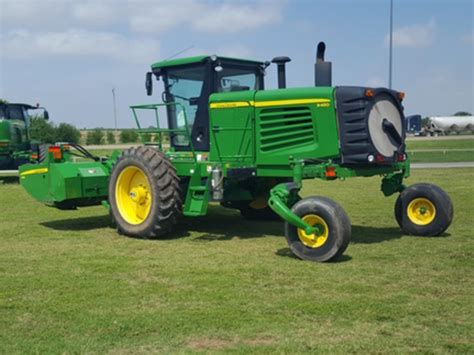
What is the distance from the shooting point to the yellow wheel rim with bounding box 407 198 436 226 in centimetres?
873

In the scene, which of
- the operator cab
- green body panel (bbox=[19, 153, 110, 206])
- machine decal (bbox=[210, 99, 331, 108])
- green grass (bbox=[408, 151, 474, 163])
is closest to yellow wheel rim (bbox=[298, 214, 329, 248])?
machine decal (bbox=[210, 99, 331, 108])

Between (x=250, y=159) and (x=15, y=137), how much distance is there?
14.2 m

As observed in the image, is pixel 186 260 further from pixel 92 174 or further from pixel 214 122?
pixel 92 174

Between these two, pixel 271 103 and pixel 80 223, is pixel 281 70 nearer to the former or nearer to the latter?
pixel 271 103

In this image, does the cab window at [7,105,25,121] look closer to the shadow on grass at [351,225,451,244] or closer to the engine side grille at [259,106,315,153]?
the engine side grille at [259,106,315,153]

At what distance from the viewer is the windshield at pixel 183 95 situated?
9469 millimetres

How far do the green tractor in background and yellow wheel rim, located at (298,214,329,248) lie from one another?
14492mm

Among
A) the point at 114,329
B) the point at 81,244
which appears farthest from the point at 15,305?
the point at 81,244

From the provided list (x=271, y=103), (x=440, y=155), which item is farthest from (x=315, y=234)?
(x=440, y=155)

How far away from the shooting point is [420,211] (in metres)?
8.84

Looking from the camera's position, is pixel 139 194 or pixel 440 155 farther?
pixel 440 155

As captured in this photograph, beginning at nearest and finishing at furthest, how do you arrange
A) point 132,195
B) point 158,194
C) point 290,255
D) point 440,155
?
1. point 290,255
2. point 158,194
3. point 132,195
4. point 440,155

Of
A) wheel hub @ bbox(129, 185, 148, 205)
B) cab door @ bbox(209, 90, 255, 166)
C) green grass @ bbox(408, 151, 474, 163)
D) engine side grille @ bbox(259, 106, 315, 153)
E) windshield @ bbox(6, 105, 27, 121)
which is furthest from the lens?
green grass @ bbox(408, 151, 474, 163)

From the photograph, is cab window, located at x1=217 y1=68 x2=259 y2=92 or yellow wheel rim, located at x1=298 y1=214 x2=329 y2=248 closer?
yellow wheel rim, located at x1=298 y1=214 x2=329 y2=248
